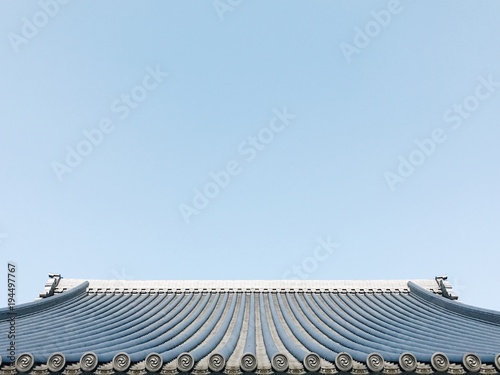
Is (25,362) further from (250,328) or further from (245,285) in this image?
(245,285)

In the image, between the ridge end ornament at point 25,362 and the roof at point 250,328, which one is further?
the roof at point 250,328

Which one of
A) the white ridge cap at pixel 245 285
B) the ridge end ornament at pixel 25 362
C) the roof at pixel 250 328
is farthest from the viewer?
the white ridge cap at pixel 245 285

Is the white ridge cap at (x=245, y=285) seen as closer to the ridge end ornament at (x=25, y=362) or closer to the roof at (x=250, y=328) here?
the roof at (x=250, y=328)

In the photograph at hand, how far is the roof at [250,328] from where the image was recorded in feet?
21.7

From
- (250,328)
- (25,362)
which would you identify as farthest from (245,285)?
(25,362)

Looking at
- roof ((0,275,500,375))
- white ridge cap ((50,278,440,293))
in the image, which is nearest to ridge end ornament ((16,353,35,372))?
roof ((0,275,500,375))

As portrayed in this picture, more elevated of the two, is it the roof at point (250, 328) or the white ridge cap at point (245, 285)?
the white ridge cap at point (245, 285)

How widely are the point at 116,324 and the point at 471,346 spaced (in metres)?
7.94

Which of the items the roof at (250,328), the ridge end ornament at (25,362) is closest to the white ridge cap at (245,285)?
the roof at (250,328)

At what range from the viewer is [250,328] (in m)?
11.2

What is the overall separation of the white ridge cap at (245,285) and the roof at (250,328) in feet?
0.11

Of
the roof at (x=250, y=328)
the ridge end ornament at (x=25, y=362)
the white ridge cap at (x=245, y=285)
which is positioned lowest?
the ridge end ornament at (x=25, y=362)

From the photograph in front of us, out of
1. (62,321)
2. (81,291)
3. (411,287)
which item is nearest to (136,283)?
(81,291)

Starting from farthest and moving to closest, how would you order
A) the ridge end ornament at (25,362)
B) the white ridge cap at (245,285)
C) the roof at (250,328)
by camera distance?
the white ridge cap at (245,285)
the roof at (250,328)
the ridge end ornament at (25,362)
